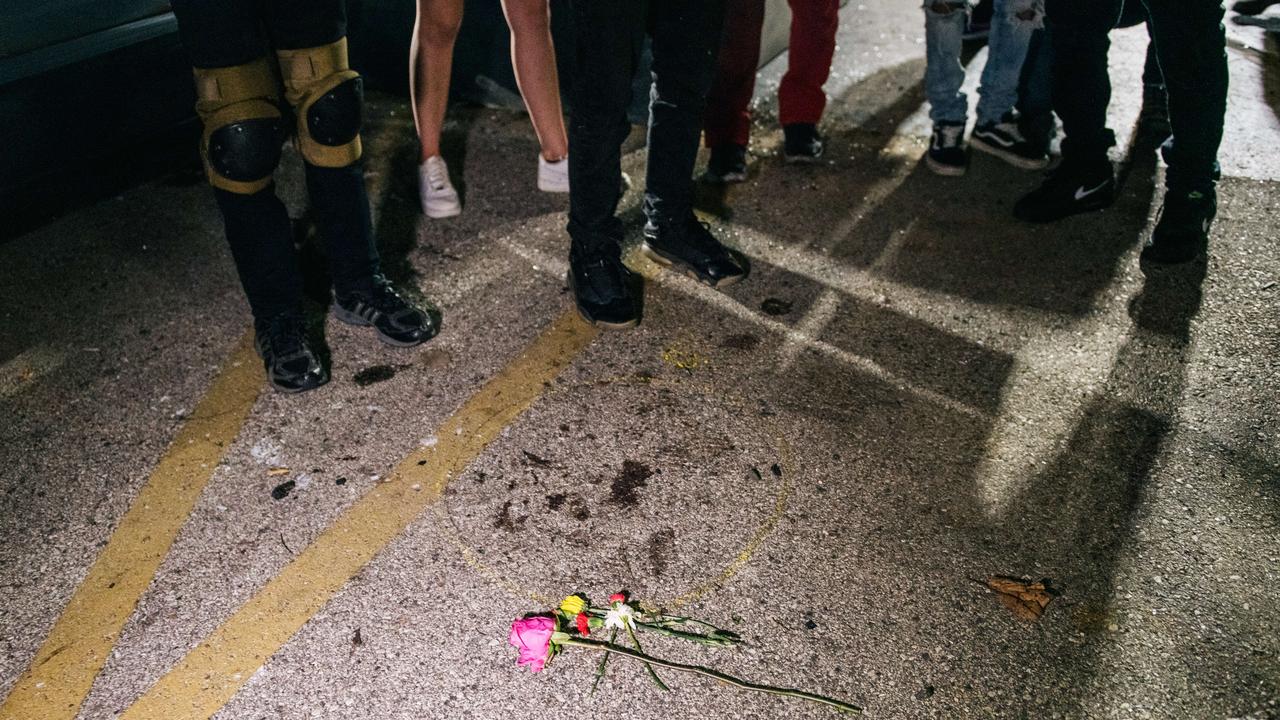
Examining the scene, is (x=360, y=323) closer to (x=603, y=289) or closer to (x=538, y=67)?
(x=603, y=289)

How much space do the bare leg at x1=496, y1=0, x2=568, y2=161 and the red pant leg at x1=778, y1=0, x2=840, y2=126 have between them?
3.01ft

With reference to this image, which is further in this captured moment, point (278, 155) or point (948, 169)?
point (948, 169)

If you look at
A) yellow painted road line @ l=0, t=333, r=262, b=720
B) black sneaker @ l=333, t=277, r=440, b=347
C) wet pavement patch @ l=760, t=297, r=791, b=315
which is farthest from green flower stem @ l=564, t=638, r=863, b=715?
wet pavement patch @ l=760, t=297, r=791, b=315

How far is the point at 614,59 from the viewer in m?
2.46

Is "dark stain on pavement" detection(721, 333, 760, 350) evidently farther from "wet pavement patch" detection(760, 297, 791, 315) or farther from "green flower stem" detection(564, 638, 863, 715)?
"green flower stem" detection(564, 638, 863, 715)

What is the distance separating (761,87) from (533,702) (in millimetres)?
3323

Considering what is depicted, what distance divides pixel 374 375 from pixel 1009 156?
2571mm

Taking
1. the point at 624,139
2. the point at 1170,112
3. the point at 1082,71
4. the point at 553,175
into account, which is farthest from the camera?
the point at 553,175

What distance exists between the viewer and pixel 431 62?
3201 mm

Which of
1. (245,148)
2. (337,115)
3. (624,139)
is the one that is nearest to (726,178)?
(624,139)

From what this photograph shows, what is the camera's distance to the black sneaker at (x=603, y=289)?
9.10 ft

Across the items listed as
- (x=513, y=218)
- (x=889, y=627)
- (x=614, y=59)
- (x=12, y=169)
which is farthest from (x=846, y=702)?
(x=12, y=169)

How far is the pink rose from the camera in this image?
1.83 meters

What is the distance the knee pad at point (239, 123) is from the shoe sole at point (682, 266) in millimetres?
1218
